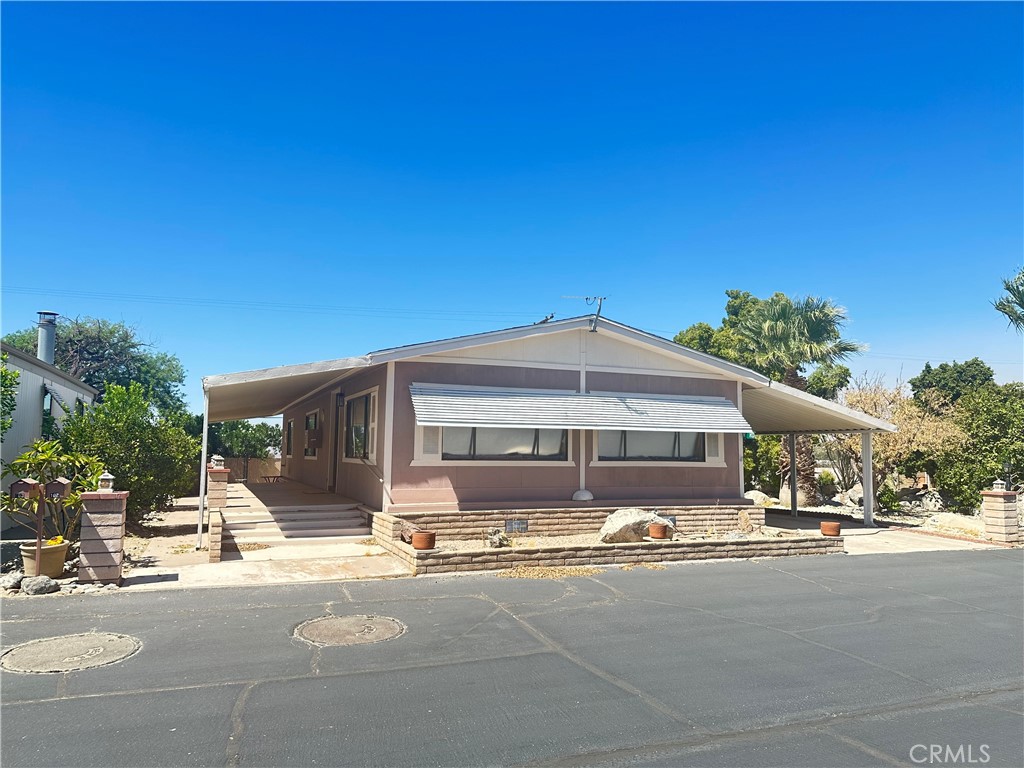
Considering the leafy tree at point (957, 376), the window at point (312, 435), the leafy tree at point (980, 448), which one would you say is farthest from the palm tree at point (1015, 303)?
the leafy tree at point (957, 376)

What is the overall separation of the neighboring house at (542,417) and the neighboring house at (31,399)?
135 inches

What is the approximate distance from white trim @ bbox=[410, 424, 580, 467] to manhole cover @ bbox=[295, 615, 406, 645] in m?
5.03

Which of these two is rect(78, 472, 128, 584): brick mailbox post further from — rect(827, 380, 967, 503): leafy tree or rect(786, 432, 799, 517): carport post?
rect(827, 380, 967, 503): leafy tree

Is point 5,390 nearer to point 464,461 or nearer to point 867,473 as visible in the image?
point 464,461

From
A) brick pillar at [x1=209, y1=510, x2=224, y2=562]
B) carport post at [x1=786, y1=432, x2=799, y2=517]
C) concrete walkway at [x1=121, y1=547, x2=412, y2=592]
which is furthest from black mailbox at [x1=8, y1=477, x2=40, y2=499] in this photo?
carport post at [x1=786, y1=432, x2=799, y2=517]

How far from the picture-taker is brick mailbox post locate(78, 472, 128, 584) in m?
8.14

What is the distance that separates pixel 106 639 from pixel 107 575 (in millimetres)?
2394

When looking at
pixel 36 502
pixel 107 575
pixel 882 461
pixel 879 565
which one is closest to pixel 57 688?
pixel 107 575

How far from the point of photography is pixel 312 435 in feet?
62.3

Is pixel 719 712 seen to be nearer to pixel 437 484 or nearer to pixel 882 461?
pixel 437 484

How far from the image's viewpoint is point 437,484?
40.0ft

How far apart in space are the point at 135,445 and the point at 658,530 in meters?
9.27

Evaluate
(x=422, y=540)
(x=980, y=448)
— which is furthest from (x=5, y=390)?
(x=980, y=448)

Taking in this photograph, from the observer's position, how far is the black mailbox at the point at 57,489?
846 centimetres
